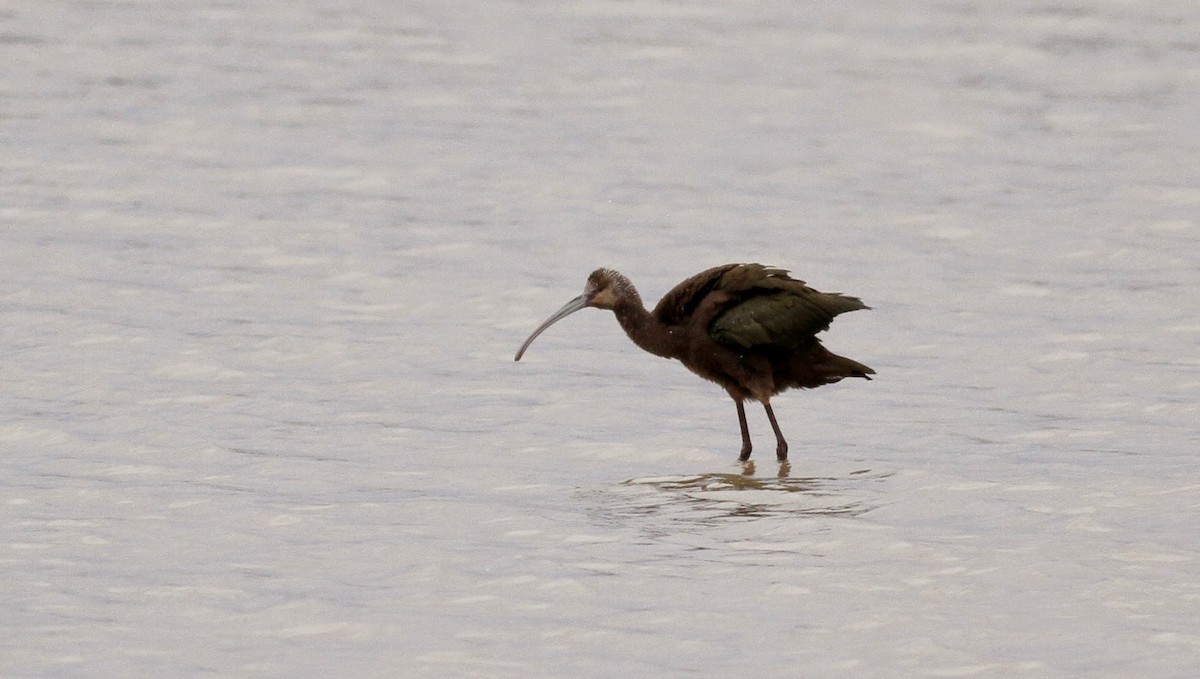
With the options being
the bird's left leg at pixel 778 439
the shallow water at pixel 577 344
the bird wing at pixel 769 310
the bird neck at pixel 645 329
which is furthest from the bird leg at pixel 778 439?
the bird neck at pixel 645 329

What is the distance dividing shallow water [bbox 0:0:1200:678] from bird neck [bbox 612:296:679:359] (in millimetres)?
488

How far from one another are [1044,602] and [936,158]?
11593 mm

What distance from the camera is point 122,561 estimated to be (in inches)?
352

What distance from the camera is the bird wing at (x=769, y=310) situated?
11359mm

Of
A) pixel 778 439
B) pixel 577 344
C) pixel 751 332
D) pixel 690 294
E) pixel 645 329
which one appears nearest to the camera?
pixel 751 332

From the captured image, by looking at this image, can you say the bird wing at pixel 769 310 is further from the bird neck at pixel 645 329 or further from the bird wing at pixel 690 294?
the bird neck at pixel 645 329

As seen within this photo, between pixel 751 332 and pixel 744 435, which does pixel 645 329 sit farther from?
pixel 744 435

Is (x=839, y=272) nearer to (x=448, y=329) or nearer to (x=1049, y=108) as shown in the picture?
(x=448, y=329)

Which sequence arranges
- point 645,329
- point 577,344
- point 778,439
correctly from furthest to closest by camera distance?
point 577,344 → point 645,329 → point 778,439

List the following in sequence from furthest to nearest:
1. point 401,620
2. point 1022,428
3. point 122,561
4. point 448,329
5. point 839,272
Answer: point 839,272 → point 448,329 → point 1022,428 → point 122,561 → point 401,620

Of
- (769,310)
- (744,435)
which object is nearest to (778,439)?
(744,435)

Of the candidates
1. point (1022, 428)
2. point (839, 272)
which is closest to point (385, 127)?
point (839, 272)

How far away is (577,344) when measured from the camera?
14398 millimetres

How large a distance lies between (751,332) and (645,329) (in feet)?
2.53
